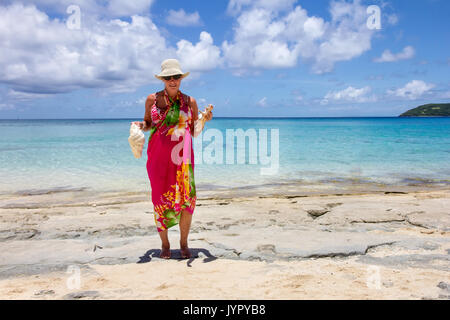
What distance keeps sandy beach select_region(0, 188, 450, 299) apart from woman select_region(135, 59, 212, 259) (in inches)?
20.2

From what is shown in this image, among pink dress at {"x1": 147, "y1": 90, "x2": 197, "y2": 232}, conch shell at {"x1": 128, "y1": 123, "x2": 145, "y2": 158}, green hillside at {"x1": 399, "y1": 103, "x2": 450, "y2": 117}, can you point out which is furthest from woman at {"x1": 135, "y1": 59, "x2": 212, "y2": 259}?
green hillside at {"x1": 399, "y1": 103, "x2": 450, "y2": 117}

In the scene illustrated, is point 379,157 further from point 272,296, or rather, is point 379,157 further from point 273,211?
point 272,296

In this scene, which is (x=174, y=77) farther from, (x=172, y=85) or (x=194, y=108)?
(x=194, y=108)

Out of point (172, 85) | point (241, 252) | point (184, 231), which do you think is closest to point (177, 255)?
point (184, 231)

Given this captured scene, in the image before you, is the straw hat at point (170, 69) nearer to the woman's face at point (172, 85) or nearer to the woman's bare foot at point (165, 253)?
the woman's face at point (172, 85)

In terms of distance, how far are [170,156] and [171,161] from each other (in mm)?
49

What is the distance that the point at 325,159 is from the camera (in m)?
13.6

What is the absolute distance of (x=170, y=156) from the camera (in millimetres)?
3498

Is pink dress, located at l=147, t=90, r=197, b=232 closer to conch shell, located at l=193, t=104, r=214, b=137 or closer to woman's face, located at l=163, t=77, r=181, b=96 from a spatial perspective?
woman's face, located at l=163, t=77, r=181, b=96

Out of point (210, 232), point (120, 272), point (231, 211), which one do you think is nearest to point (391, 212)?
point (231, 211)

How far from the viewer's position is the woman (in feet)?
11.5

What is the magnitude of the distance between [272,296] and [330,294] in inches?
16.5

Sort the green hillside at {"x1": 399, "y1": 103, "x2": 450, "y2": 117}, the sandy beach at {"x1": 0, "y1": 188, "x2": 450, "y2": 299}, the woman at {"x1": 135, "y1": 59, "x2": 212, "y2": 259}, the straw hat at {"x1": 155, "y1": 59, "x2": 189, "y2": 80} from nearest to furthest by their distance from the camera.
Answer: the sandy beach at {"x1": 0, "y1": 188, "x2": 450, "y2": 299} < the straw hat at {"x1": 155, "y1": 59, "x2": 189, "y2": 80} < the woman at {"x1": 135, "y1": 59, "x2": 212, "y2": 259} < the green hillside at {"x1": 399, "y1": 103, "x2": 450, "y2": 117}

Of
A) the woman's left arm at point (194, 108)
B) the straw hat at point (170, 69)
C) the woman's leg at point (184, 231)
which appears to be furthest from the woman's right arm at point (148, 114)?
the woman's leg at point (184, 231)
